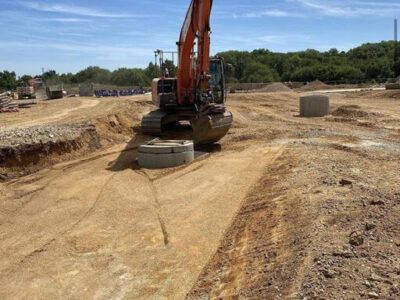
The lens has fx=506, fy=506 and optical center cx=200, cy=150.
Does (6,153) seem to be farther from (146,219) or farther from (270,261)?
(270,261)

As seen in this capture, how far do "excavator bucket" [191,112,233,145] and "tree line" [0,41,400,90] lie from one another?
65.4m

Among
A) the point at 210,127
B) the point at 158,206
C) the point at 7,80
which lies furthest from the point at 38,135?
the point at 7,80

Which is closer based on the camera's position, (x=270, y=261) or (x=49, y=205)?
(x=270, y=261)

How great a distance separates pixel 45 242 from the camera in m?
8.72

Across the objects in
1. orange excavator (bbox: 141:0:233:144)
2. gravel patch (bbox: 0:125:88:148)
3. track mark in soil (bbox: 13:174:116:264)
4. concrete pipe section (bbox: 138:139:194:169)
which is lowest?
track mark in soil (bbox: 13:174:116:264)

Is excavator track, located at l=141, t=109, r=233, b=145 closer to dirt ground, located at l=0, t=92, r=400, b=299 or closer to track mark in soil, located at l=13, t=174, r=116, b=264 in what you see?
dirt ground, located at l=0, t=92, r=400, b=299

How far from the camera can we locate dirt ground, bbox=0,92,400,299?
19.2 feet

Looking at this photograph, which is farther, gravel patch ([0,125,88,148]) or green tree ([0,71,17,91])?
green tree ([0,71,17,91])

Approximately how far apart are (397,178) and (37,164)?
9.93 meters

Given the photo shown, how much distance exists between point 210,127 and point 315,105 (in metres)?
10.8

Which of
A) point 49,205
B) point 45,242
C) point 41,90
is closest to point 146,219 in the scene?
point 45,242

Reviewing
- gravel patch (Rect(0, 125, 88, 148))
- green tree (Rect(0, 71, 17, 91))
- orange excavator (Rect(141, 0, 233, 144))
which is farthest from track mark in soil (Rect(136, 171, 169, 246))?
green tree (Rect(0, 71, 17, 91))

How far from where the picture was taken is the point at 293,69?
340ft

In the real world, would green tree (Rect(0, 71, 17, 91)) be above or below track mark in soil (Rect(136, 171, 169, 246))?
above
